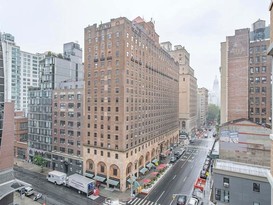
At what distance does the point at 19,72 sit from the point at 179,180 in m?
115

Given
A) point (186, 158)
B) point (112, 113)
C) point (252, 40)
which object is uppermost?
point (252, 40)

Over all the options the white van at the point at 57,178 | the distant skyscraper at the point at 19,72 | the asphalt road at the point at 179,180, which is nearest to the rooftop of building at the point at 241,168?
the asphalt road at the point at 179,180

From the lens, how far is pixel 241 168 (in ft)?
116

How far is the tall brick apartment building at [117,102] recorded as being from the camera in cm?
Answer: 4762

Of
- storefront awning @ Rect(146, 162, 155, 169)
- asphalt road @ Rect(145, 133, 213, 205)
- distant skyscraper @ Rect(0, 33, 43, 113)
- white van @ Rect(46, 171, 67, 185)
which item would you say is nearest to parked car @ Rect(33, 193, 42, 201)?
white van @ Rect(46, 171, 67, 185)

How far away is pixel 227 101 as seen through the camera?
Result: 5966 centimetres

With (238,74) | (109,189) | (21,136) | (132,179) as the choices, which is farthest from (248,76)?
(21,136)

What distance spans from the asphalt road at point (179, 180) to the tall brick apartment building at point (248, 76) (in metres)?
21.1

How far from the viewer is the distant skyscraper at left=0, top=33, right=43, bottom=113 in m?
106

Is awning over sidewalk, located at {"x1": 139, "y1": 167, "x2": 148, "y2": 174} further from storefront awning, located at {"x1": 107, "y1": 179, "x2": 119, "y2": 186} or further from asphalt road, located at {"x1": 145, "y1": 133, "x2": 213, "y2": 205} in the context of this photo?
storefront awning, located at {"x1": 107, "y1": 179, "x2": 119, "y2": 186}

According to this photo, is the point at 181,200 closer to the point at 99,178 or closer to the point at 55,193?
the point at 99,178

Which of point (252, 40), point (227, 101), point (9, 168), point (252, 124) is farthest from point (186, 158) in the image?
point (9, 168)

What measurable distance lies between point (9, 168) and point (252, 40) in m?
77.3

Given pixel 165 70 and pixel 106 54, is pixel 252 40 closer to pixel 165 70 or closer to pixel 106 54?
pixel 165 70
